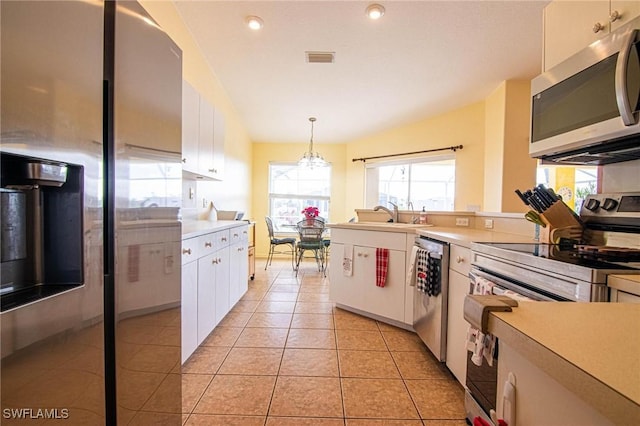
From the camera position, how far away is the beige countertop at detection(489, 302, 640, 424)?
285 millimetres

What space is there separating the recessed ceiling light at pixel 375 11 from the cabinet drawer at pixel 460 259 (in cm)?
188

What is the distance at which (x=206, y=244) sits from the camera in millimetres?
1948

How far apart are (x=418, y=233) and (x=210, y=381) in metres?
1.80

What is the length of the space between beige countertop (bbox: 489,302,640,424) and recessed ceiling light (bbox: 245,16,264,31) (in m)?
2.64

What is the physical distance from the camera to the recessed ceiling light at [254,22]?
→ 222 cm

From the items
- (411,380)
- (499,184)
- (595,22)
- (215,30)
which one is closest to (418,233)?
(411,380)

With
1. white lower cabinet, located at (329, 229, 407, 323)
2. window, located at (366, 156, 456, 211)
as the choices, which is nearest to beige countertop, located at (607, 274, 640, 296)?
white lower cabinet, located at (329, 229, 407, 323)

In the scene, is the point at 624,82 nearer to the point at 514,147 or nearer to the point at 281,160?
the point at 514,147

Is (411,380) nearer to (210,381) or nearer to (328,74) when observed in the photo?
(210,381)

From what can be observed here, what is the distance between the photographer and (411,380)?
170cm

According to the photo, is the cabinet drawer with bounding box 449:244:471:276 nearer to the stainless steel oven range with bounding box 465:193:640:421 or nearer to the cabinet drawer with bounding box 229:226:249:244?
the stainless steel oven range with bounding box 465:193:640:421

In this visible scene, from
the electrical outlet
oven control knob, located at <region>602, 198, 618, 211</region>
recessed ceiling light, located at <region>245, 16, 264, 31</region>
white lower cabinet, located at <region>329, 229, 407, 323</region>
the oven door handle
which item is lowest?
white lower cabinet, located at <region>329, 229, 407, 323</region>

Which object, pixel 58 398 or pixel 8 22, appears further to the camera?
pixel 58 398

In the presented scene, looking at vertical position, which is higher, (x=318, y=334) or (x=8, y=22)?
(x=8, y=22)
